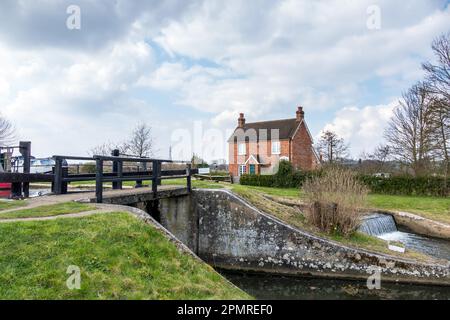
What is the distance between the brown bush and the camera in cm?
1076

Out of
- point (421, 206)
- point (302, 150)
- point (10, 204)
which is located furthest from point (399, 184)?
point (10, 204)

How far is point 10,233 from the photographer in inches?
200

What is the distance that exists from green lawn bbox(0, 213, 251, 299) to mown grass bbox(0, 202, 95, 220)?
30.2 inches

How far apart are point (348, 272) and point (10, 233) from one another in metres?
7.95

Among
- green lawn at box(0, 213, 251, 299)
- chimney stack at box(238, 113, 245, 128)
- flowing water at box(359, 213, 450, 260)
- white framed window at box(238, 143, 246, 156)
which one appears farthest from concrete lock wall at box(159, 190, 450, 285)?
chimney stack at box(238, 113, 245, 128)

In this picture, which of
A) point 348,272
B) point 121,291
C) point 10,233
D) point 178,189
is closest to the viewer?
point 121,291

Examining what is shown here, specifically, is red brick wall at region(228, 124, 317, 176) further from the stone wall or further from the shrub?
the stone wall

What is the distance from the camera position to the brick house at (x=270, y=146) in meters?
39.1

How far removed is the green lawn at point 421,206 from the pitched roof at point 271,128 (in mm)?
17977

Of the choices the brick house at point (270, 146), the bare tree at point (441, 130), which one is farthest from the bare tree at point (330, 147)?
the bare tree at point (441, 130)

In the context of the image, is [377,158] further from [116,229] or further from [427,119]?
[116,229]

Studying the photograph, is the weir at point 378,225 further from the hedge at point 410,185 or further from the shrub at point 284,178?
the shrub at point 284,178

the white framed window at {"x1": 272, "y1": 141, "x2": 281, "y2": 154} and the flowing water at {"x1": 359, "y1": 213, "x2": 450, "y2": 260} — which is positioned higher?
the white framed window at {"x1": 272, "y1": 141, "x2": 281, "y2": 154}

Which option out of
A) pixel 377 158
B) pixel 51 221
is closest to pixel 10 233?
pixel 51 221
